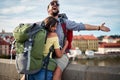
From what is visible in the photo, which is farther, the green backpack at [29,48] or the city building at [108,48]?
the city building at [108,48]

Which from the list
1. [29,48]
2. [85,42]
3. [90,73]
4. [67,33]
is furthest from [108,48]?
[29,48]

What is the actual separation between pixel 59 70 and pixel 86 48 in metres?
117

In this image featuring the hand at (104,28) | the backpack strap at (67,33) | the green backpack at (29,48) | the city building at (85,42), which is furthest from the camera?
the city building at (85,42)

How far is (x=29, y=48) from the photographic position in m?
3.61

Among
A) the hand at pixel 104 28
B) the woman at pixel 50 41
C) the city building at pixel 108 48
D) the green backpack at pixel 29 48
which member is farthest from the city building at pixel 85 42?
the green backpack at pixel 29 48

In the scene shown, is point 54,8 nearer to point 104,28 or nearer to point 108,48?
point 104,28

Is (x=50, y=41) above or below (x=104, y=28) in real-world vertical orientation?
below

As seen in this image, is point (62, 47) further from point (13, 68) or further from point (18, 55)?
point (13, 68)

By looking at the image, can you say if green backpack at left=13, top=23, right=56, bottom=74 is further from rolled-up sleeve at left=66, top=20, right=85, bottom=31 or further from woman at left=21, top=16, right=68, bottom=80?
rolled-up sleeve at left=66, top=20, right=85, bottom=31

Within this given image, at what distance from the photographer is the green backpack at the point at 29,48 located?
3604mm

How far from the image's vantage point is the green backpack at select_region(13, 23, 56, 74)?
3.60m

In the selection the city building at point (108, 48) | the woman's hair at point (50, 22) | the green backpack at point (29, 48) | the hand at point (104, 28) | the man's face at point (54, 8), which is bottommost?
the city building at point (108, 48)

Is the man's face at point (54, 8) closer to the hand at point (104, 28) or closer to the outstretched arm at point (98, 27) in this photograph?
the outstretched arm at point (98, 27)

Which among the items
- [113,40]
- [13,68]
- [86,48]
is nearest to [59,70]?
[13,68]
